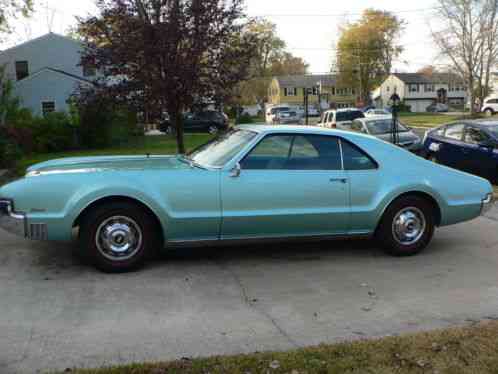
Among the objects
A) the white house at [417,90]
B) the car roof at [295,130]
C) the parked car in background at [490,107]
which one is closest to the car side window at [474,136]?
the car roof at [295,130]

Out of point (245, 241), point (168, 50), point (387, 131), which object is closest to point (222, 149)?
point (245, 241)

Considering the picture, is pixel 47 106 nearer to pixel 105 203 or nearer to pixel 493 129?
pixel 493 129

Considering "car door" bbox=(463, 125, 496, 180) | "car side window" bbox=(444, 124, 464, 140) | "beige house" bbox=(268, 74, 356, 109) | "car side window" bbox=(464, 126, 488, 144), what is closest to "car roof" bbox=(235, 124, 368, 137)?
"car door" bbox=(463, 125, 496, 180)

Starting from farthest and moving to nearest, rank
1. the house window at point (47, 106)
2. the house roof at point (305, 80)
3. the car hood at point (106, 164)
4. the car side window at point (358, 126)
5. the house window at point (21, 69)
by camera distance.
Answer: the house roof at point (305, 80) < the house window at point (21, 69) < the house window at point (47, 106) < the car side window at point (358, 126) < the car hood at point (106, 164)

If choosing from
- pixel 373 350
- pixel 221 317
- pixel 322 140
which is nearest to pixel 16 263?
pixel 221 317

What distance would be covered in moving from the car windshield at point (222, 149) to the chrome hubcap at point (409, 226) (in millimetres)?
1908

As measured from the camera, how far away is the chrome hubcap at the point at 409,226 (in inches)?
244

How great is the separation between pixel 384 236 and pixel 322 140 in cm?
129

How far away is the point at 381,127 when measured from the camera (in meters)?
18.6

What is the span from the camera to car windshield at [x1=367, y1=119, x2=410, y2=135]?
1839 cm

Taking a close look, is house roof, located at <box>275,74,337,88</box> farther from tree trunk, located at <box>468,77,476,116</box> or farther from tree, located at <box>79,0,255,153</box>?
tree, located at <box>79,0,255,153</box>

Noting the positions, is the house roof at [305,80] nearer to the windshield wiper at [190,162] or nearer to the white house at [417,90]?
the white house at [417,90]

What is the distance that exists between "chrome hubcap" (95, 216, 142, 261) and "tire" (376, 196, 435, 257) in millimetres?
2693

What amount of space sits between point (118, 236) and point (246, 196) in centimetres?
134
